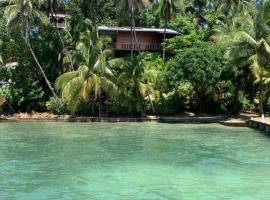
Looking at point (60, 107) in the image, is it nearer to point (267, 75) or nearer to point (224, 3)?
point (267, 75)

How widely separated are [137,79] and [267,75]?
935 cm

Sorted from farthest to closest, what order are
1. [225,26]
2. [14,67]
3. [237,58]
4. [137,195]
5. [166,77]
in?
[225,26] < [14,67] < [166,77] < [237,58] < [137,195]

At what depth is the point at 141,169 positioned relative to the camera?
16.5 metres

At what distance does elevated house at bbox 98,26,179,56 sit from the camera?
46688 millimetres

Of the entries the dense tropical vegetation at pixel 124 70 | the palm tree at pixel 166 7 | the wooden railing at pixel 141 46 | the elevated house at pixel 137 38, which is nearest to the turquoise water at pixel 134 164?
the dense tropical vegetation at pixel 124 70

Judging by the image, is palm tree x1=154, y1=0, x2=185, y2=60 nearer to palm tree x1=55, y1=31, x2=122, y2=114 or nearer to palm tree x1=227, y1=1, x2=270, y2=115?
palm tree x1=55, y1=31, x2=122, y2=114

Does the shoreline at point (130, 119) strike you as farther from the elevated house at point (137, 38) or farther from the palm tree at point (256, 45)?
the elevated house at point (137, 38)

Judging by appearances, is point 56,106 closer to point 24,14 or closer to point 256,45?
point 24,14

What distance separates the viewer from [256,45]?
100 ft

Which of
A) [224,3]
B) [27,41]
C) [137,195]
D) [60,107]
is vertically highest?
[224,3]

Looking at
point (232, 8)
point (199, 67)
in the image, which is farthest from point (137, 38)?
point (199, 67)

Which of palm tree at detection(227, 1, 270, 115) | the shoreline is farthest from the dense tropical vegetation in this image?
the shoreline

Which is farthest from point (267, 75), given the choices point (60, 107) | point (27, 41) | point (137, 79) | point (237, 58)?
point (27, 41)

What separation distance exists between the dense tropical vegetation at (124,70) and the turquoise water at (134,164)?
222 inches
